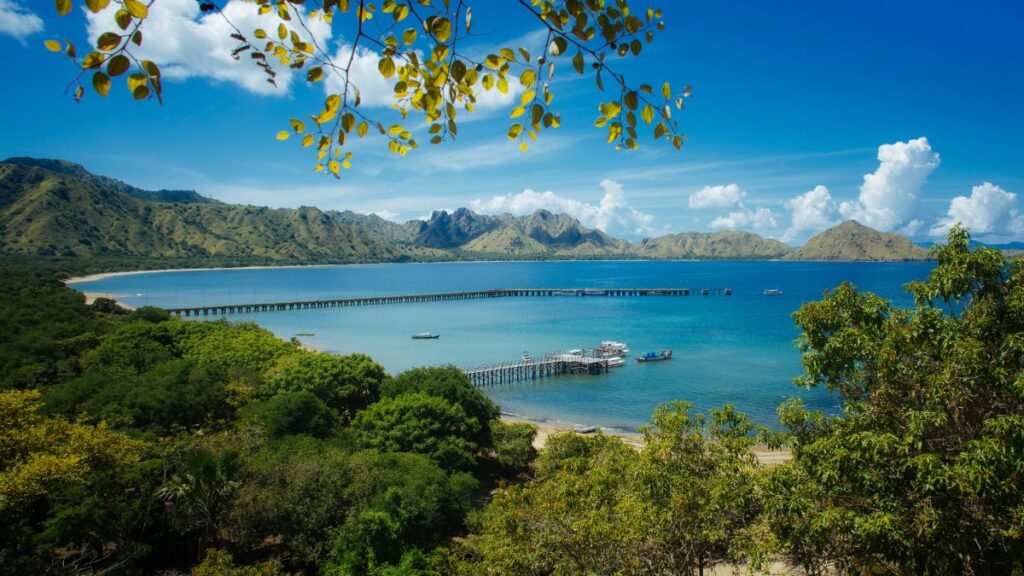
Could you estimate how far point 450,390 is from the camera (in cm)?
2872

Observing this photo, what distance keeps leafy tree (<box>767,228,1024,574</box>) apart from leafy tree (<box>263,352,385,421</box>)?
25.0m

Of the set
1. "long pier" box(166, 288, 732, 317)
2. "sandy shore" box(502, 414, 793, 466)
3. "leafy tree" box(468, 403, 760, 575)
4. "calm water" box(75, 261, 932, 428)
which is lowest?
"sandy shore" box(502, 414, 793, 466)

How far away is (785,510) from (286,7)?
9.08 m

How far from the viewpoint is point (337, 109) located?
3.22 meters

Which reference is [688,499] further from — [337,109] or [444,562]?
[337,109]

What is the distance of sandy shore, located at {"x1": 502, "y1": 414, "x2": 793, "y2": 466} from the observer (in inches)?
1211

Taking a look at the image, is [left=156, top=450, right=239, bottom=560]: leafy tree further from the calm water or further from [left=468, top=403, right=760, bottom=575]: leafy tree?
the calm water

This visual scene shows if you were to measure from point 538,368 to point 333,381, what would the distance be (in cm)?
2737

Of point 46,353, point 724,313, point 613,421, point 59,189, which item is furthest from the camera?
point 59,189

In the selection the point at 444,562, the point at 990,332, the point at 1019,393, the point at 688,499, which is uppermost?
the point at 990,332

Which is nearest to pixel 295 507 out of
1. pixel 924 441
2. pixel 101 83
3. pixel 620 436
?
pixel 924 441

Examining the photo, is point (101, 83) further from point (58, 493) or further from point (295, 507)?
point (58, 493)

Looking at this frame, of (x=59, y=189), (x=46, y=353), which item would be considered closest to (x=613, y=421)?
(x=46, y=353)

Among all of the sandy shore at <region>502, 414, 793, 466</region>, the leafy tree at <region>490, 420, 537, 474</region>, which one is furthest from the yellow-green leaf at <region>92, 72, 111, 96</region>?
the sandy shore at <region>502, 414, 793, 466</region>
